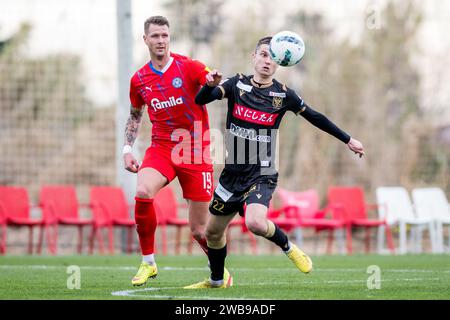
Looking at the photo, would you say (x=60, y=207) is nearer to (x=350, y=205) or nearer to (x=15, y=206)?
(x=15, y=206)

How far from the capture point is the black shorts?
784 centimetres

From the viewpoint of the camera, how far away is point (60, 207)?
16.5 m

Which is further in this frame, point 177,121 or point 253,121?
point 177,121

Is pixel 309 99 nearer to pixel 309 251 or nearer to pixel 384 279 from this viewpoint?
pixel 309 251

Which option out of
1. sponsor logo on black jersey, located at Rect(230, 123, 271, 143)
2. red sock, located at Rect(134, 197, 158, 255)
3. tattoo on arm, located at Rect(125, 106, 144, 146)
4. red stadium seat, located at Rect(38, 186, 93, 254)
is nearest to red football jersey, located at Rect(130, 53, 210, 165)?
tattoo on arm, located at Rect(125, 106, 144, 146)

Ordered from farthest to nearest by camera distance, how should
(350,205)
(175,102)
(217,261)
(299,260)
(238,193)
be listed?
(350,205) → (175,102) → (217,261) → (299,260) → (238,193)

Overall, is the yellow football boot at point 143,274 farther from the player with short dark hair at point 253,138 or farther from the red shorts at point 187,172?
the red shorts at point 187,172

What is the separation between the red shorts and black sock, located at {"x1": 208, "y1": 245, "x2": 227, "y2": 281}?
1.94ft

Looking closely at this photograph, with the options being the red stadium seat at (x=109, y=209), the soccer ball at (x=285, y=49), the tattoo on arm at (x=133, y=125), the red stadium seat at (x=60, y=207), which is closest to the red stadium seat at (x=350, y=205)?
the red stadium seat at (x=109, y=209)

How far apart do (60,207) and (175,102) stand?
836cm

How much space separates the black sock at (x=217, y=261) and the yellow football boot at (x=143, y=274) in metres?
0.51

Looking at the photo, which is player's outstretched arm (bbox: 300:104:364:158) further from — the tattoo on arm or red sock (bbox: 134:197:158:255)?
the tattoo on arm

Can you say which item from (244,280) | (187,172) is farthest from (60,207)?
(187,172)
